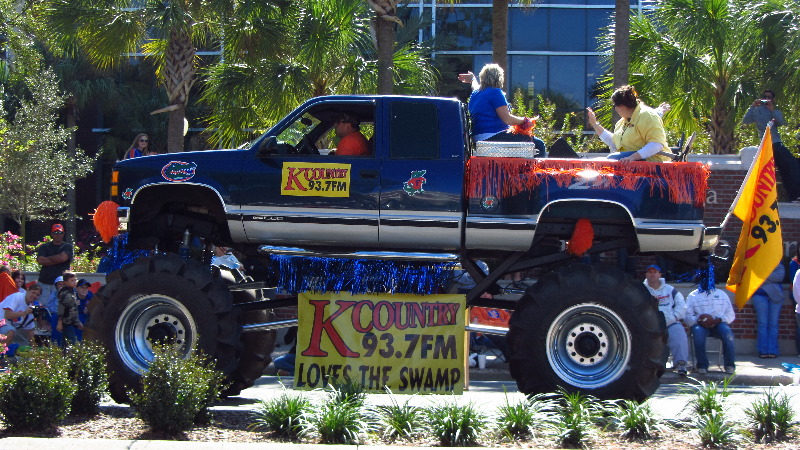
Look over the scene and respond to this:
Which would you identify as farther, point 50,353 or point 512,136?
point 512,136

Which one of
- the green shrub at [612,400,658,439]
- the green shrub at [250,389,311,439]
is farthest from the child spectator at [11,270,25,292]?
the green shrub at [612,400,658,439]

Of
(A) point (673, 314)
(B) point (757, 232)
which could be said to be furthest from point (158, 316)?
(A) point (673, 314)

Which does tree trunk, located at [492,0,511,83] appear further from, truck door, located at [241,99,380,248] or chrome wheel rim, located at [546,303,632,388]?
chrome wheel rim, located at [546,303,632,388]

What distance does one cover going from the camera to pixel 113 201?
8664 millimetres

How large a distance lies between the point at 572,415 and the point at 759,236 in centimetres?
313

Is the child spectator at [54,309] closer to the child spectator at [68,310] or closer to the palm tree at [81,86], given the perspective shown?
the child spectator at [68,310]

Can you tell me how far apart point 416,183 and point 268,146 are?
1.34 metres

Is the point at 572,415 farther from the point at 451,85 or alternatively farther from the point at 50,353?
the point at 451,85

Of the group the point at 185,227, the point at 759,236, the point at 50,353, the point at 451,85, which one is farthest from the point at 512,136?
the point at 451,85

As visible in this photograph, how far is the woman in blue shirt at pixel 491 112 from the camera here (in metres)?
8.89

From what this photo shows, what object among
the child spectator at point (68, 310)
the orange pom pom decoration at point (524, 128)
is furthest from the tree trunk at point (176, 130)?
the orange pom pom decoration at point (524, 128)

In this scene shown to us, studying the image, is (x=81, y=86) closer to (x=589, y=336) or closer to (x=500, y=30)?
(x=500, y=30)

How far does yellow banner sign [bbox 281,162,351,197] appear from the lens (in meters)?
8.33

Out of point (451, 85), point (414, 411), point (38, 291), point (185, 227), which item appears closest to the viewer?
point (414, 411)
